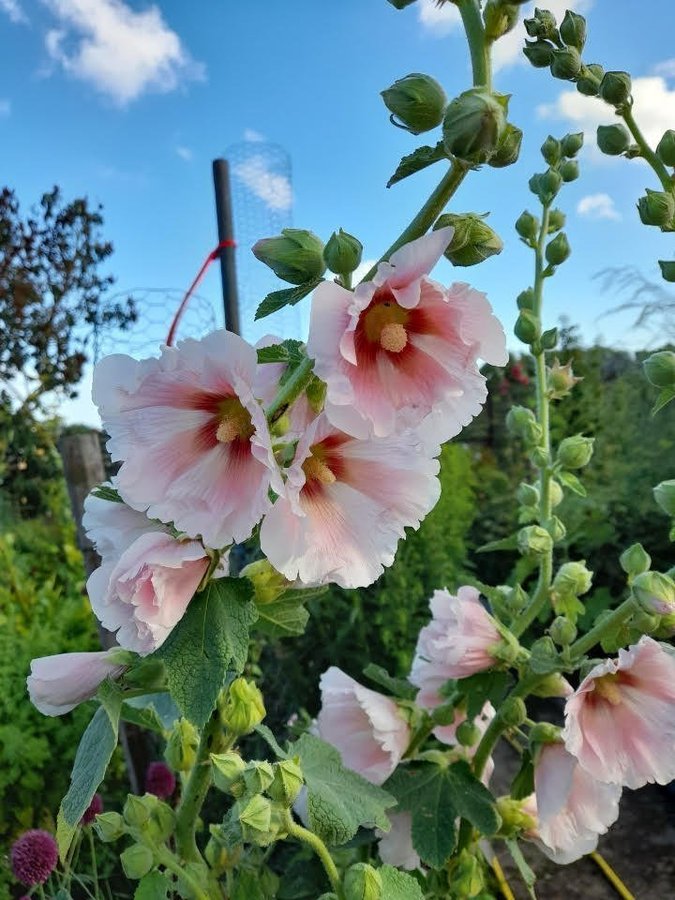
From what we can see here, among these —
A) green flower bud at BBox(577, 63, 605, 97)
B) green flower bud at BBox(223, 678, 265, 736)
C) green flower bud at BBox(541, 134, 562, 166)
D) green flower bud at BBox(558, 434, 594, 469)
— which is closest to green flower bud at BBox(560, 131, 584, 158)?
green flower bud at BBox(541, 134, 562, 166)

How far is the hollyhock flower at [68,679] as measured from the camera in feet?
1.72

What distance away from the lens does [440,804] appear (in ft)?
2.32

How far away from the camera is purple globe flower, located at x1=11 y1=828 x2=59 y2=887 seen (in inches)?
33.2

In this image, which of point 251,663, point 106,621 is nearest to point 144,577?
point 106,621

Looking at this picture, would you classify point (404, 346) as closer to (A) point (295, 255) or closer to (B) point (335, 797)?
(A) point (295, 255)

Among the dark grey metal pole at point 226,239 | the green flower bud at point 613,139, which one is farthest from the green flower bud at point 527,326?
the dark grey metal pole at point 226,239

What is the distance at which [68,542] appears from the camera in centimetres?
283

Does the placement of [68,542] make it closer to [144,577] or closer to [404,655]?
[404,655]

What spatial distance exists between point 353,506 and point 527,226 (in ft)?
1.71

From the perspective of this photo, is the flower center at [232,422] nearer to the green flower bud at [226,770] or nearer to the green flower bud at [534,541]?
the green flower bud at [226,770]

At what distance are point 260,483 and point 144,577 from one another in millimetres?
82

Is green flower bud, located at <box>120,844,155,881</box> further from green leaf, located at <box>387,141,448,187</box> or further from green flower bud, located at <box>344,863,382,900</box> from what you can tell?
green leaf, located at <box>387,141,448,187</box>

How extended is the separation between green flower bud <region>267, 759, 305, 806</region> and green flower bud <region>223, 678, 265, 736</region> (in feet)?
0.18

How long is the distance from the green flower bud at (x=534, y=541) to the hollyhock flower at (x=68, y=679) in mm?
395
